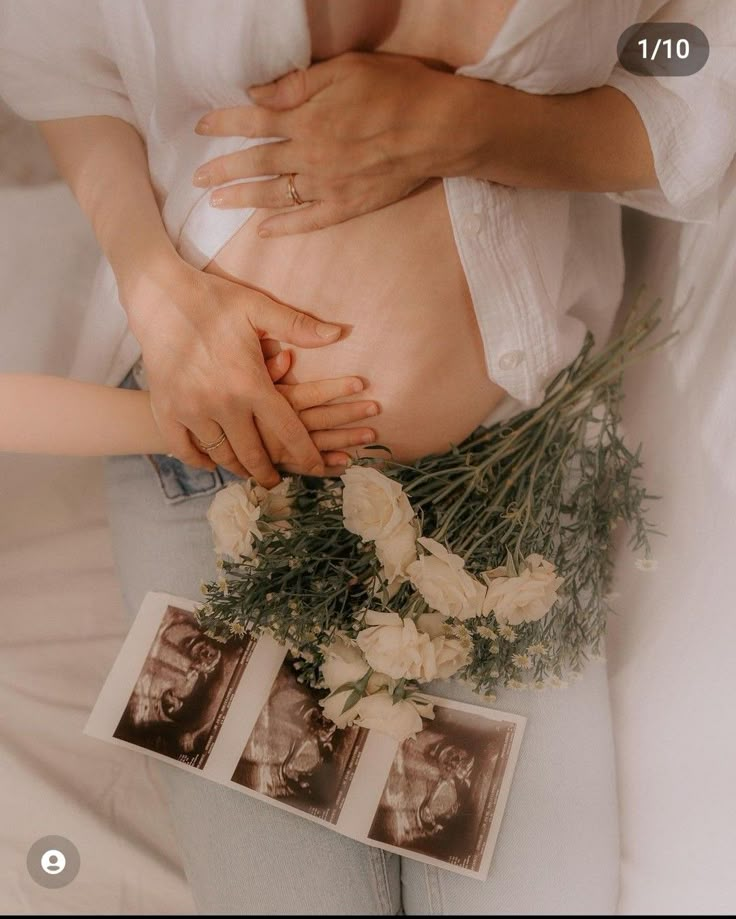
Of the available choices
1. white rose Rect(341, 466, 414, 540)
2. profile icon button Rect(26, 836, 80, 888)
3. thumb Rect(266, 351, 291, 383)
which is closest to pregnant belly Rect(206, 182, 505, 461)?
thumb Rect(266, 351, 291, 383)

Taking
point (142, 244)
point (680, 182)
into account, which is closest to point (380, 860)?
point (142, 244)

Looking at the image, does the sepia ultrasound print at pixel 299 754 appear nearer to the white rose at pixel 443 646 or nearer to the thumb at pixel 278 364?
the white rose at pixel 443 646

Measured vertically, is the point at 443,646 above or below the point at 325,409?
below

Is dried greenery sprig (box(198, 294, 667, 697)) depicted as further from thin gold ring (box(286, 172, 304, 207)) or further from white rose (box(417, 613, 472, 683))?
thin gold ring (box(286, 172, 304, 207))

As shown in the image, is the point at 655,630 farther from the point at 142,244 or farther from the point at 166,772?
the point at 142,244

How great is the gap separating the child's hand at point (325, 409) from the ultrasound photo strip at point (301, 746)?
28cm

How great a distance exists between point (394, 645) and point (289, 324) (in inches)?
14.5

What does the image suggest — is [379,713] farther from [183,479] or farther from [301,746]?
[183,479]

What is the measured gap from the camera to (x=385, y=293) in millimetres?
816

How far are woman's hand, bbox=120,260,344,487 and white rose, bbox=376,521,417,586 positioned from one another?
0.57ft

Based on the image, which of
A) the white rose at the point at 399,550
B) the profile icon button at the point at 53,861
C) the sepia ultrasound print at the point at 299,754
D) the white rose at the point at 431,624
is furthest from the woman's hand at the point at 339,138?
the profile icon button at the point at 53,861

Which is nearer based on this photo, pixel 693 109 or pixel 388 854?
pixel 693 109

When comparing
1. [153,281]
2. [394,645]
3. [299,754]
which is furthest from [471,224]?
[299,754]

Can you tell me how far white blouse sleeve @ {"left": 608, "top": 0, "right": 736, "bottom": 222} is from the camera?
791 millimetres
